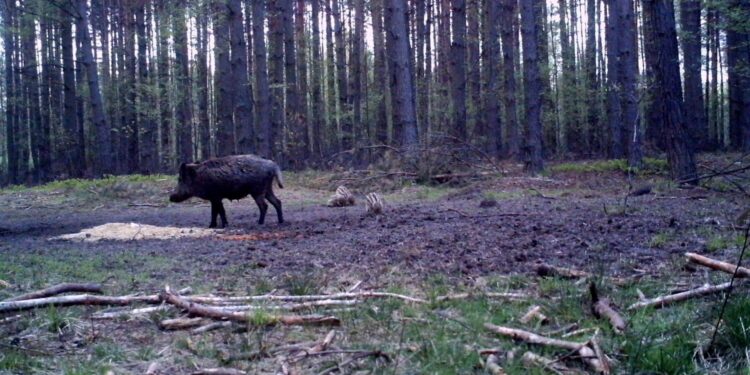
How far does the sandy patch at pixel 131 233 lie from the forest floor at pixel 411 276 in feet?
0.92

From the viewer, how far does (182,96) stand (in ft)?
129

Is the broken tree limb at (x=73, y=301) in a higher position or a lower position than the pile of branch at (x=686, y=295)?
higher

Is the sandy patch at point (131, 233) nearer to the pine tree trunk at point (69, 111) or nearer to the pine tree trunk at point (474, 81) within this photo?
the pine tree trunk at point (69, 111)

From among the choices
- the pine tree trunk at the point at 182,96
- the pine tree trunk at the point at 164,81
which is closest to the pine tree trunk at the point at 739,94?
the pine tree trunk at the point at 182,96

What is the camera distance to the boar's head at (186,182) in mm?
12766

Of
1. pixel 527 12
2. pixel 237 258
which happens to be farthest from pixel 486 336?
pixel 527 12

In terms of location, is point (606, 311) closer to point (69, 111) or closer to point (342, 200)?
point (342, 200)

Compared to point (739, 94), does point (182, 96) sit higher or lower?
higher

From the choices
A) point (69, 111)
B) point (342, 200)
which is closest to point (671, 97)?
point (342, 200)

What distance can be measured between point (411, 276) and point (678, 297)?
2214mm

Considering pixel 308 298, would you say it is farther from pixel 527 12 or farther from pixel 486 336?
pixel 527 12

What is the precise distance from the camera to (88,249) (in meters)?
9.30

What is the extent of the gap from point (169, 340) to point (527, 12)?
18526 mm

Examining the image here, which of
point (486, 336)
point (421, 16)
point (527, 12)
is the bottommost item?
point (486, 336)
